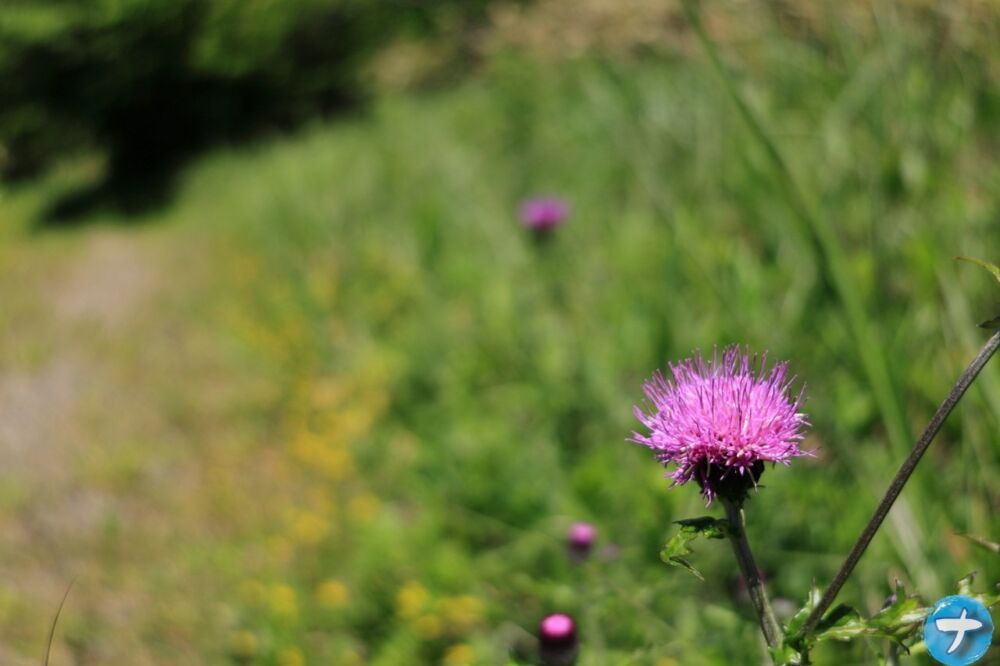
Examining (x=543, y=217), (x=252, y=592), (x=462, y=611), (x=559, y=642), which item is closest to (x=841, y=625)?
(x=559, y=642)

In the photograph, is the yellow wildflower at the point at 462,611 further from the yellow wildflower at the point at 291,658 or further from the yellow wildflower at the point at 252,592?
the yellow wildflower at the point at 252,592

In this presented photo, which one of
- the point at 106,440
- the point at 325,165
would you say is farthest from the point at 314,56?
the point at 106,440

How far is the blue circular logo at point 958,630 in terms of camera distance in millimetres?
528

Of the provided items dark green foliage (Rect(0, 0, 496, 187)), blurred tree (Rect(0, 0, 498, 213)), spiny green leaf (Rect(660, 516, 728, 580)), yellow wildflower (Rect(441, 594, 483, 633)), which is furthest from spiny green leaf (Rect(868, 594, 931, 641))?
blurred tree (Rect(0, 0, 498, 213))

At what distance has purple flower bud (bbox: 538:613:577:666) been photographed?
973 mm

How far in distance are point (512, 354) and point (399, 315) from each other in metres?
0.86

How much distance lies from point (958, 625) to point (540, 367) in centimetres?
177

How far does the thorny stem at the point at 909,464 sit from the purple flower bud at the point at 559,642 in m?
0.40

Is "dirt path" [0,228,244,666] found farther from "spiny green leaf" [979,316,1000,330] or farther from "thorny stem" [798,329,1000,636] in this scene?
"spiny green leaf" [979,316,1000,330]

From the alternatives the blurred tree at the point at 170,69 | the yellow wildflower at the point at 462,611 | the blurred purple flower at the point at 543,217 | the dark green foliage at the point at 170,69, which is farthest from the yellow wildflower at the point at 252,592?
the blurred tree at the point at 170,69

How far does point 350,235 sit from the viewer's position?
12.9ft

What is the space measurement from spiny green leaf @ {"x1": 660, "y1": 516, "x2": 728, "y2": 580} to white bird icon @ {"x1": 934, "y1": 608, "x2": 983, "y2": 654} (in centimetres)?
14

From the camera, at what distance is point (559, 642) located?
38.5 inches

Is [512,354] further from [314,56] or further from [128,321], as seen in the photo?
[314,56]
